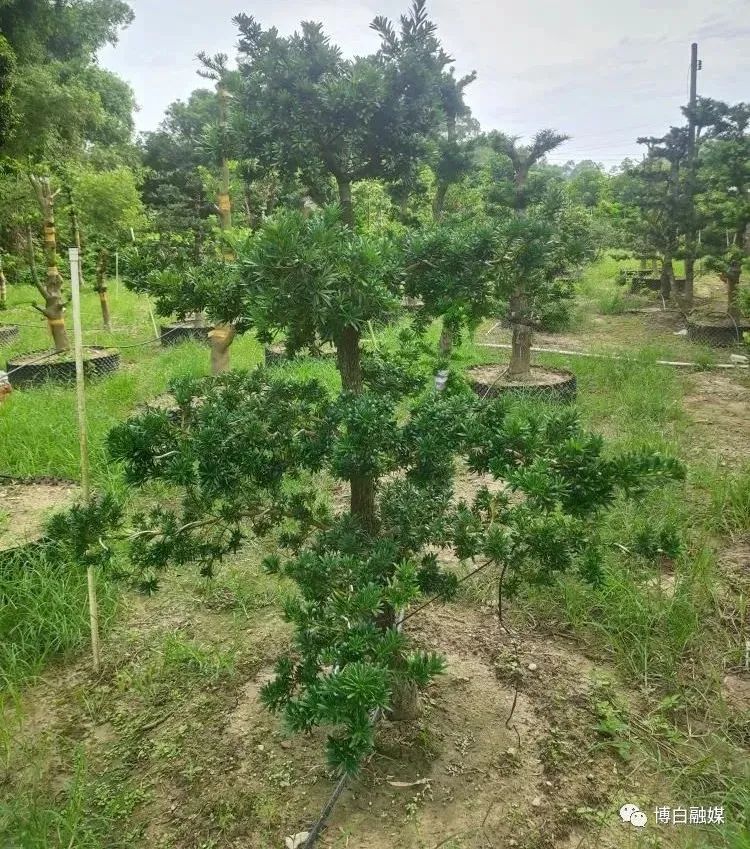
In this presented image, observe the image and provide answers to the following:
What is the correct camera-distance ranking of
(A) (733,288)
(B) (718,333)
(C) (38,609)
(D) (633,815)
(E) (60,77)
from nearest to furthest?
(D) (633,815) < (C) (38,609) < (B) (718,333) < (A) (733,288) < (E) (60,77)

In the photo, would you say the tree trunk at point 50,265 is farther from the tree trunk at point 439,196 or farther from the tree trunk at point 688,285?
the tree trunk at point 688,285

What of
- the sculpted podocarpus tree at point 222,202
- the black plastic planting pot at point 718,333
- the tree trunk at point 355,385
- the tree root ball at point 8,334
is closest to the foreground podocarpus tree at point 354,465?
the tree trunk at point 355,385

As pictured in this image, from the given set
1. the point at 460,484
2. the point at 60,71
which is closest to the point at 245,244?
the point at 460,484

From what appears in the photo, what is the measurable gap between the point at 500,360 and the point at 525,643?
512 centimetres

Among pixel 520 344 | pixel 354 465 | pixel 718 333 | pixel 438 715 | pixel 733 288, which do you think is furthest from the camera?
pixel 733 288

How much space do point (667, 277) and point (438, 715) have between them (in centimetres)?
1016

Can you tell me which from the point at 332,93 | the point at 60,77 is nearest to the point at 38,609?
the point at 332,93

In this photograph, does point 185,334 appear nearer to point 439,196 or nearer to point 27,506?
point 439,196

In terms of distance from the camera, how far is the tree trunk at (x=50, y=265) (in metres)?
5.38

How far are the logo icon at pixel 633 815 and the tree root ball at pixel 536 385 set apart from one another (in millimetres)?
3431

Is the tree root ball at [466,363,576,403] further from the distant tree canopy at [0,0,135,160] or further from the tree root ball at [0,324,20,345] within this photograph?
the distant tree canopy at [0,0,135,160]

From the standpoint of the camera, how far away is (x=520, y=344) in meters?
5.93

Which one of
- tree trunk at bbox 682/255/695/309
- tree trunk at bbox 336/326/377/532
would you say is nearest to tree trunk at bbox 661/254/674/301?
tree trunk at bbox 682/255/695/309

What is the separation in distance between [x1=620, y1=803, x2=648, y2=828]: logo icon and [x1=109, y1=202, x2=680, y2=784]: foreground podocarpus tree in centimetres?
80
